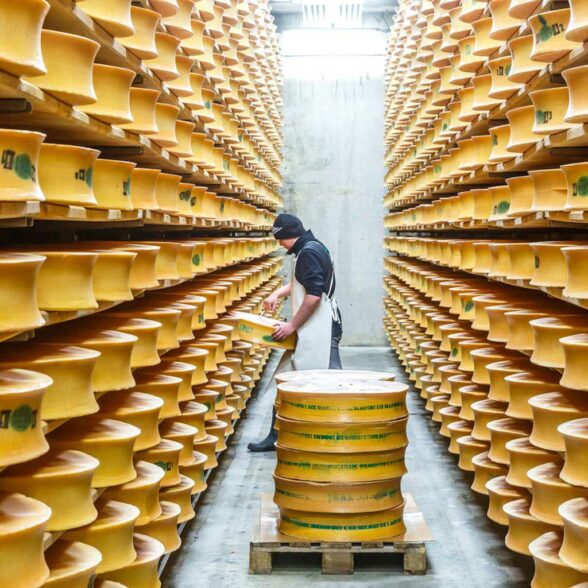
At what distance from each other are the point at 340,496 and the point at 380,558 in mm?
434

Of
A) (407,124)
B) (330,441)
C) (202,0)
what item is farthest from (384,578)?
(407,124)

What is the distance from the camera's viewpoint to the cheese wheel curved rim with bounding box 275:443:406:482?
177 inches

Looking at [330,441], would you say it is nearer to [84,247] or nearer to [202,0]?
[84,247]

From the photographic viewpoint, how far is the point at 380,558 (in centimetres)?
466

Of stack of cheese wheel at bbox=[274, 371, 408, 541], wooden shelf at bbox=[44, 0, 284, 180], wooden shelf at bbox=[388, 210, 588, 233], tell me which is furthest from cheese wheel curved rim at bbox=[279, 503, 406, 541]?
wooden shelf at bbox=[44, 0, 284, 180]

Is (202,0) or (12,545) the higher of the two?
(202,0)

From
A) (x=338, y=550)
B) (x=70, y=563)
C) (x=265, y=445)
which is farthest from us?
(x=265, y=445)

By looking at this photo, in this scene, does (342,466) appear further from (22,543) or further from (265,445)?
(265,445)

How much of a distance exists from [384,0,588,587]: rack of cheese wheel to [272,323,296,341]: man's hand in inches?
42.4

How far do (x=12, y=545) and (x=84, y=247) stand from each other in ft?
5.17

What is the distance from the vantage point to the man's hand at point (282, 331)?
605cm

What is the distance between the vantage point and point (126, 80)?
3543mm

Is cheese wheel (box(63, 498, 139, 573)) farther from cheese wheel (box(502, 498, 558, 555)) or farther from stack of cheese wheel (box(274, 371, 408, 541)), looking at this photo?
cheese wheel (box(502, 498, 558, 555))

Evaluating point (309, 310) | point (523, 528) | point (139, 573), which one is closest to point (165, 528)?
point (139, 573)
